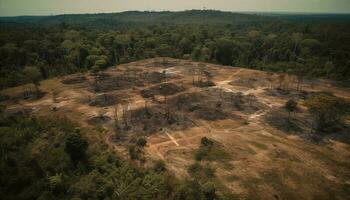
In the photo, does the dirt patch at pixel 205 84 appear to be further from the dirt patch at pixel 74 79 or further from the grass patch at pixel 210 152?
the dirt patch at pixel 74 79

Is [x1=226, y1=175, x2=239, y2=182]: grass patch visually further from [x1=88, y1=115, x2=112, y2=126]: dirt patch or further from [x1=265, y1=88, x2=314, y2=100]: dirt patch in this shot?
[x1=265, y1=88, x2=314, y2=100]: dirt patch

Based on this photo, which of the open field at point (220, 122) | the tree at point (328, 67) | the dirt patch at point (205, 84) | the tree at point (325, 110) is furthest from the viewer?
the tree at point (328, 67)

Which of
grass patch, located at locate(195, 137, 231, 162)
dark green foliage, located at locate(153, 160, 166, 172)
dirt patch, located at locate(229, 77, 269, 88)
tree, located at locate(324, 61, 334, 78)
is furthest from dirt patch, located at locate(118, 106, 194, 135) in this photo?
tree, located at locate(324, 61, 334, 78)

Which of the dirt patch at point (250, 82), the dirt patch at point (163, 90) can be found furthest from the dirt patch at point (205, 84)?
the dirt patch at point (250, 82)

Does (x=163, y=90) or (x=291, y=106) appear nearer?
(x=291, y=106)

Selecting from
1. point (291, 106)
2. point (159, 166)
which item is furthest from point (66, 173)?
point (291, 106)

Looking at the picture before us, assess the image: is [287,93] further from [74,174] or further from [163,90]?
[74,174]
